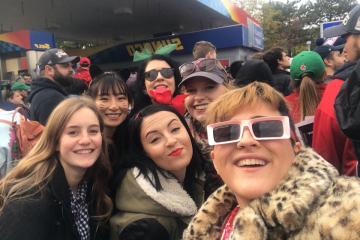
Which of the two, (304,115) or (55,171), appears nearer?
(55,171)

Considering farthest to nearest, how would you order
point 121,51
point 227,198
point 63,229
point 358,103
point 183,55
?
point 121,51, point 183,55, point 63,229, point 358,103, point 227,198

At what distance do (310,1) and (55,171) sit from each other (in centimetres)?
5252

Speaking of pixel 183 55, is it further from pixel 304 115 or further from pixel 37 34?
pixel 304 115

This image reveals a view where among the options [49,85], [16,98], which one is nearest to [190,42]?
[16,98]

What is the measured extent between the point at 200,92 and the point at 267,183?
1535 mm

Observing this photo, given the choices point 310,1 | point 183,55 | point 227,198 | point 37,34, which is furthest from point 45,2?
point 310,1

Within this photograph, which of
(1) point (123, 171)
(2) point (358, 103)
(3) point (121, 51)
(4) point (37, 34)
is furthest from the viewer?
(3) point (121, 51)

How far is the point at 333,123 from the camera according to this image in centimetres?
230

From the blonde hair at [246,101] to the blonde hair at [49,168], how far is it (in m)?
Answer: 1.15

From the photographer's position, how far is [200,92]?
9.34 ft

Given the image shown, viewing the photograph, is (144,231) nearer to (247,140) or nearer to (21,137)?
(247,140)

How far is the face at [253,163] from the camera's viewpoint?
1.40 meters

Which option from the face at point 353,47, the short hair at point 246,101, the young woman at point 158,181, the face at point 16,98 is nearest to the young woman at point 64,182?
the young woman at point 158,181

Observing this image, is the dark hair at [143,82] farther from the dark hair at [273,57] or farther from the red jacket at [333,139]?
the dark hair at [273,57]
